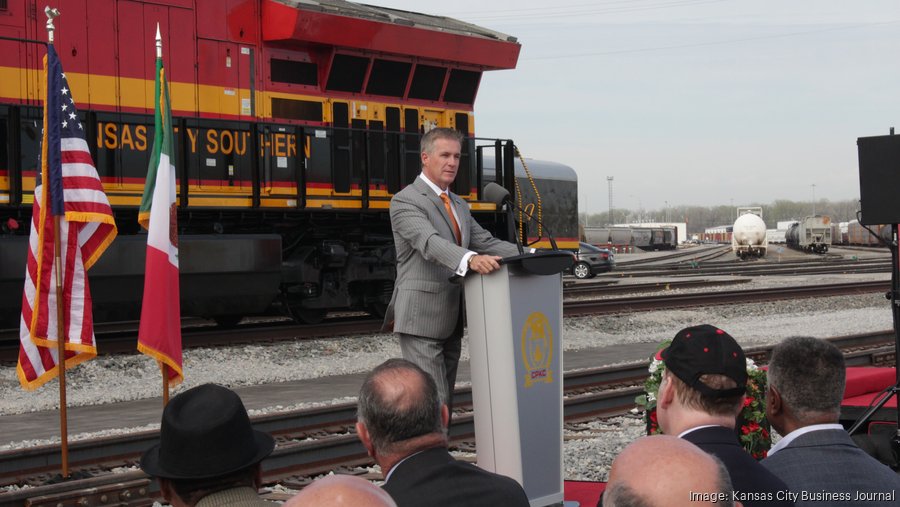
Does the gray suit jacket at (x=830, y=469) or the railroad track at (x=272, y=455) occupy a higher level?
the gray suit jacket at (x=830, y=469)

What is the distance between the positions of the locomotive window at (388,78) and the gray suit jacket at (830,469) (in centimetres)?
1122

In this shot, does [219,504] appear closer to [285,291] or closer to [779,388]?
[779,388]

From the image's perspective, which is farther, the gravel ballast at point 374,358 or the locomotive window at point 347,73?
the locomotive window at point 347,73

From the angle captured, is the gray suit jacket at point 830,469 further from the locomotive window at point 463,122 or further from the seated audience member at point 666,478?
the locomotive window at point 463,122

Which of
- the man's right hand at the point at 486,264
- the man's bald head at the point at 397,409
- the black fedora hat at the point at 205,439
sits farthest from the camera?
the man's right hand at the point at 486,264

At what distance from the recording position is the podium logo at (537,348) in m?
4.19

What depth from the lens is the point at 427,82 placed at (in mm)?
14242

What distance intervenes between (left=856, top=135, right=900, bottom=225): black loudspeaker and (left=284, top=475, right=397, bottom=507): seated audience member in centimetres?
450

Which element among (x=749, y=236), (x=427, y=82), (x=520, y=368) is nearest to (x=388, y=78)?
(x=427, y=82)

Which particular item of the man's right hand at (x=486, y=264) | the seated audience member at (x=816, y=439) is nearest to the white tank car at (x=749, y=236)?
the man's right hand at (x=486, y=264)

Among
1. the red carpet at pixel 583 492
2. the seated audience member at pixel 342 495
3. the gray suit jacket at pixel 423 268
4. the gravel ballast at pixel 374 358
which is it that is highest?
the gray suit jacket at pixel 423 268

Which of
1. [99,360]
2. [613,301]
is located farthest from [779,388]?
[613,301]

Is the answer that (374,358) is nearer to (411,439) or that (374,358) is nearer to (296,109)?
(296,109)

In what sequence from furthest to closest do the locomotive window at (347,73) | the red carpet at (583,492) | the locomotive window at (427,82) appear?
1. the locomotive window at (427,82)
2. the locomotive window at (347,73)
3. the red carpet at (583,492)
